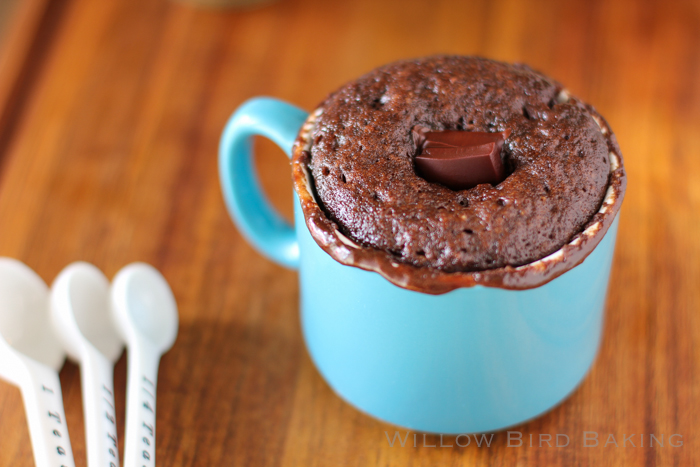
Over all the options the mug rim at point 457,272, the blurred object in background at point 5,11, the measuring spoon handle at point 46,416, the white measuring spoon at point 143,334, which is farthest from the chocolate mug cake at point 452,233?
the blurred object in background at point 5,11

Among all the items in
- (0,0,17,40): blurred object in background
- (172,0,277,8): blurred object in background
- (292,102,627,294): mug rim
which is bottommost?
(292,102,627,294): mug rim

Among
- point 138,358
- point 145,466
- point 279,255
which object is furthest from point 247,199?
point 145,466

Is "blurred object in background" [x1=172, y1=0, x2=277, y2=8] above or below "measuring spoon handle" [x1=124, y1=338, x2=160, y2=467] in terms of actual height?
above

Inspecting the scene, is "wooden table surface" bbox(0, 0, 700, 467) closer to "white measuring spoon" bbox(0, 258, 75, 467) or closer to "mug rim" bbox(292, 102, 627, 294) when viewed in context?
"white measuring spoon" bbox(0, 258, 75, 467)

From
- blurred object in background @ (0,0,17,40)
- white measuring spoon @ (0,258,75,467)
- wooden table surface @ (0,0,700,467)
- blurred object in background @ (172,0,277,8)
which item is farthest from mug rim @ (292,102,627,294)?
blurred object in background @ (0,0,17,40)

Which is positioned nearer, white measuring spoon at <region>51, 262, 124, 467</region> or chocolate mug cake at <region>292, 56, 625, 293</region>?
chocolate mug cake at <region>292, 56, 625, 293</region>

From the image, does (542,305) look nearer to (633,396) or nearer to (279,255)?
(633,396)

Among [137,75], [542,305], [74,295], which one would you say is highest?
[137,75]
